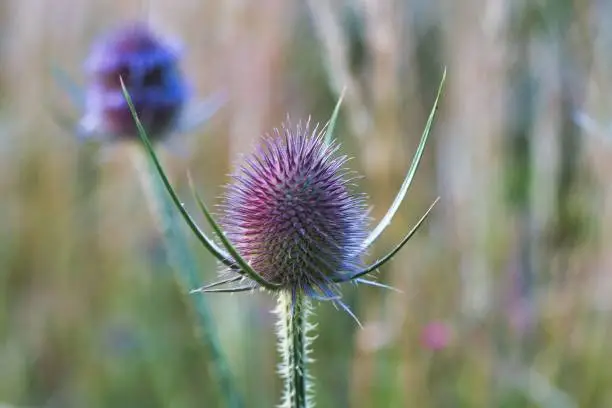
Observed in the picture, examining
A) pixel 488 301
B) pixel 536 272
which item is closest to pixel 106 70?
pixel 488 301

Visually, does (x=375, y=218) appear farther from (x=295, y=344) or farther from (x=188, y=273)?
(x=295, y=344)

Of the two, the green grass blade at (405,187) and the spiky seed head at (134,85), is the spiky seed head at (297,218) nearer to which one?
the green grass blade at (405,187)

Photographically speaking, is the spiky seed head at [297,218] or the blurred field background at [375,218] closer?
the spiky seed head at [297,218]

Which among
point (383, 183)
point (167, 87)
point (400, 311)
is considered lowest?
point (400, 311)

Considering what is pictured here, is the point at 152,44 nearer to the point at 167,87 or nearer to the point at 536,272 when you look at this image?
the point at 167,87

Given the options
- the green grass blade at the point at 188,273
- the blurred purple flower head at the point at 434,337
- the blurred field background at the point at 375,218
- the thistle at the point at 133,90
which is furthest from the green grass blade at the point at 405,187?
the thistle at the point at 133,90

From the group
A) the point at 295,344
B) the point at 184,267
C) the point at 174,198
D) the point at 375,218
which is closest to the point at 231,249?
the point at 174,198

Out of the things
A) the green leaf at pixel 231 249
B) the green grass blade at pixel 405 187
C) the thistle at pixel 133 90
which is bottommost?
the green leaf at pixel 231 249

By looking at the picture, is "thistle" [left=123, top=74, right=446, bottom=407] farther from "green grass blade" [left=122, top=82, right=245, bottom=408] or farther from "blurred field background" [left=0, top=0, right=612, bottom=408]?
"blurred field background" [left=0, top=0, right=612, bottom=408]

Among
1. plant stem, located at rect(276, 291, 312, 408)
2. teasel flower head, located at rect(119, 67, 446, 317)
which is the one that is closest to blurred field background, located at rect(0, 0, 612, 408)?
teasel flower head, located at rect(119, 67, 446, 317)
